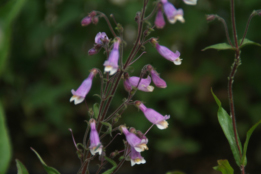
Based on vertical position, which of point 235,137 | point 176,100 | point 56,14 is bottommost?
point 176,100

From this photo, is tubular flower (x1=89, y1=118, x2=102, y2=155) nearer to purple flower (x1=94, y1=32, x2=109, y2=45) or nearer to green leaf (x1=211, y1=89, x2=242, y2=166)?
purple flower (x1=94, y1=32, x2=109, y2=45)

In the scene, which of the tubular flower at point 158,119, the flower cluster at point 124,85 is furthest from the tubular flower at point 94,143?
the tubular flower at point 158,119

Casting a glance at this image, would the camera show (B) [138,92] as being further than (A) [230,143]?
Yes

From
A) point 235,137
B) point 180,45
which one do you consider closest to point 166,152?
point 180,45

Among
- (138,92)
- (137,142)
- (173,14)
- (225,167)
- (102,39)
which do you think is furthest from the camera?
(138,92)

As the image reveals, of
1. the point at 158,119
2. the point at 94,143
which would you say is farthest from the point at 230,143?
the point at 94,143

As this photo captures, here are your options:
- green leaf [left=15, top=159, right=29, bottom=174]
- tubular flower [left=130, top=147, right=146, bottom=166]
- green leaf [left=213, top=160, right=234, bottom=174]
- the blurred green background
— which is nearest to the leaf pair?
green leaf [left=213, top=160, right=234, bottom=174]

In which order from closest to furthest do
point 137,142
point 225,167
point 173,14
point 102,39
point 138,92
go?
point 173,14, point 137,142, point 102,39, point 225,167, point 138,92

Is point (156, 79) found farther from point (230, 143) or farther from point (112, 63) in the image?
point (230, 143)

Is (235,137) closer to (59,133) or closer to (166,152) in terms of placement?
(166,152)
